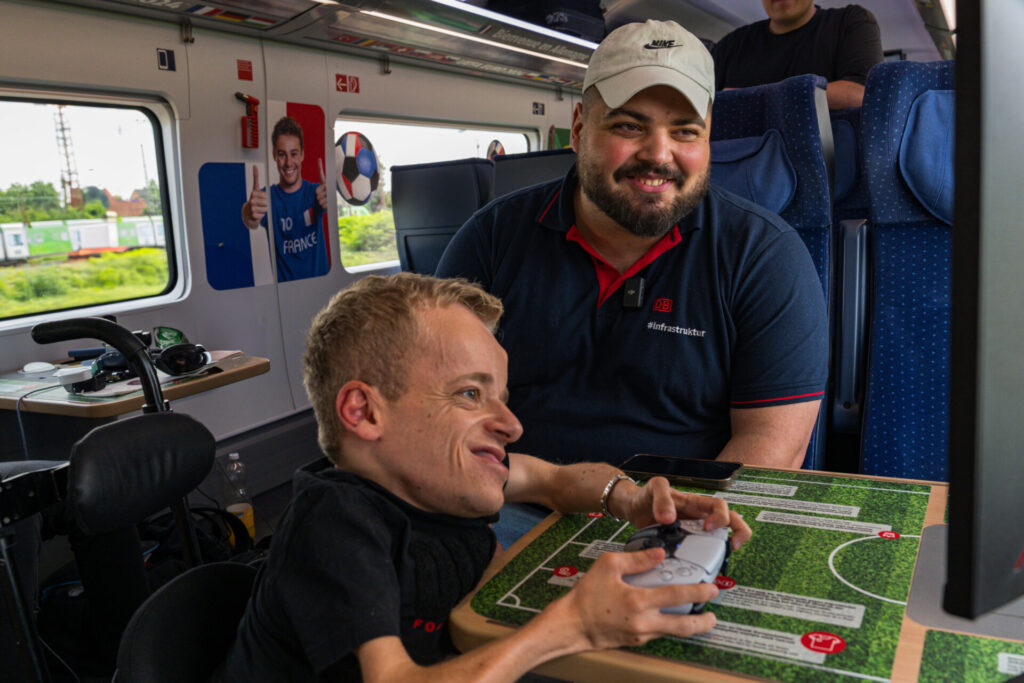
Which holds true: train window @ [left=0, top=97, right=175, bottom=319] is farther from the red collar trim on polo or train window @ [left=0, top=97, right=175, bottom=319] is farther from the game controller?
the game controller

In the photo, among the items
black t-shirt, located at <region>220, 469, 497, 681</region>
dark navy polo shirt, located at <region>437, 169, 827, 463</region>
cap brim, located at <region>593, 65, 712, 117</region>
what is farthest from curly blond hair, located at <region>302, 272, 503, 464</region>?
cap brim, located at <region>593, 65, 712, 117</region>

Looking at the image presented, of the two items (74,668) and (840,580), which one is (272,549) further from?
(74,668)

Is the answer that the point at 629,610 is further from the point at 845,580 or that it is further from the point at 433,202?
the point at 433,202

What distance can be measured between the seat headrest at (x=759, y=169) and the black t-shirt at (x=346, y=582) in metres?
1.72

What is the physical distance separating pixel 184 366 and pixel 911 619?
11.0ft

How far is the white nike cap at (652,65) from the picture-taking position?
1.99 meters

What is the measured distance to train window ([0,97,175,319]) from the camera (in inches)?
157

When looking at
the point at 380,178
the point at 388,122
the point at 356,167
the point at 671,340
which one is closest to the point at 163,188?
the point at 356,167

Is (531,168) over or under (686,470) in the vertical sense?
over

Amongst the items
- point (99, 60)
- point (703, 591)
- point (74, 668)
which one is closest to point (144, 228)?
point (99, 60)

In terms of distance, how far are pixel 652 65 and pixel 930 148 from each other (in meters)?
0.95

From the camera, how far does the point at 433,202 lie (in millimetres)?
4895

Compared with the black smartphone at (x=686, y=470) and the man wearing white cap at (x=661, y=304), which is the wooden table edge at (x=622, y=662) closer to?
the black smartphone at (x=686, y=470)

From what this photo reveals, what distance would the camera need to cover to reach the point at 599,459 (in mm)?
2062
